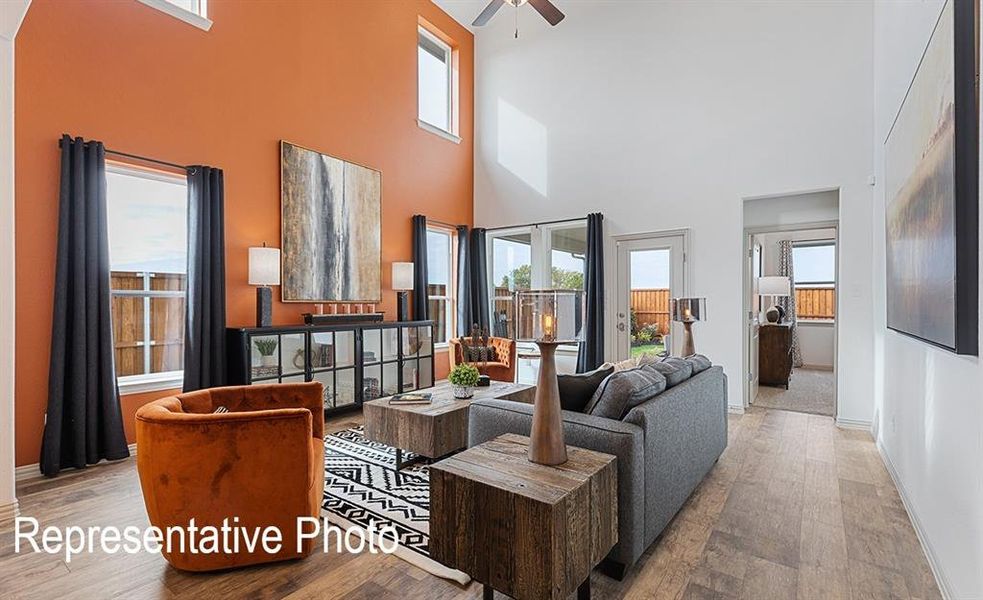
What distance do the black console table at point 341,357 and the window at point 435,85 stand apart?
2.92 meters

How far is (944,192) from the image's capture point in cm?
177

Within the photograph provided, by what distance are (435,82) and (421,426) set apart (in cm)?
533

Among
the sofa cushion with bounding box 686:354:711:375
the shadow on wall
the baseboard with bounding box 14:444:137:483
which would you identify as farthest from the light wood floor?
the shadow on wall

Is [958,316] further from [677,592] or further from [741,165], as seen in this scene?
[741,165]

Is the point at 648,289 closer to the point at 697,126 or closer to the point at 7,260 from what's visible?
the point at 697,126

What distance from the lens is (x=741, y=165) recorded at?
5094 mm

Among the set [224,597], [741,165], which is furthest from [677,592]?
[741,165]

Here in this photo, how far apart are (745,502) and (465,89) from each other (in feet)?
20.8

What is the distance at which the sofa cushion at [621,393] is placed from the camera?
87.4 inches

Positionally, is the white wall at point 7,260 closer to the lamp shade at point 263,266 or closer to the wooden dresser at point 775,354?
the lamp shade at point 263,266

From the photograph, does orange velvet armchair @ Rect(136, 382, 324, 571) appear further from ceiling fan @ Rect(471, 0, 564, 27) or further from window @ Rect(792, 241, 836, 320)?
window @ Rect(792, 241, 836, 320)

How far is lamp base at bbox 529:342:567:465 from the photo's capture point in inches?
74.5

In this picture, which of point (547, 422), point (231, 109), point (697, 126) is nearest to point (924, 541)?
point (547, 422)

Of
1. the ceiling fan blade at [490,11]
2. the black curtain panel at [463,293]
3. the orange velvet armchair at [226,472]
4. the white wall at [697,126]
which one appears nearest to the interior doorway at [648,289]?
the white wall at [697,126]
